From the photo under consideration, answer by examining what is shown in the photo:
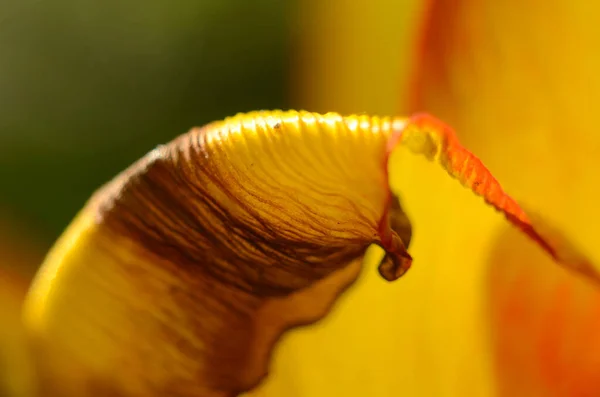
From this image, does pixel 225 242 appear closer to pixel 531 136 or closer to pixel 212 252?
pixel 212 252

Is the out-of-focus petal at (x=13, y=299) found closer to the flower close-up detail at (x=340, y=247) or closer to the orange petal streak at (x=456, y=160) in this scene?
the flower close-up detail at (x=340, y=247)

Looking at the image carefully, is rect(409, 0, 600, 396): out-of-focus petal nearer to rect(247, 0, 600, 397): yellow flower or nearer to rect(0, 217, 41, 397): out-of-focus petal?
rect(247, 0, 600, 397): yellow flower

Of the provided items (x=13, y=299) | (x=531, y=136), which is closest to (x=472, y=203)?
(x=531, y=136)

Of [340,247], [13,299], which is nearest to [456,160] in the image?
[340,247]

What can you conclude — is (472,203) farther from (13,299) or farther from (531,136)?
(13,299)

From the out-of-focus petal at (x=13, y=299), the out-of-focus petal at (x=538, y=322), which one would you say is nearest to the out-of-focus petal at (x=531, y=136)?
the out-of-focus petal at (x=538, y=322)
